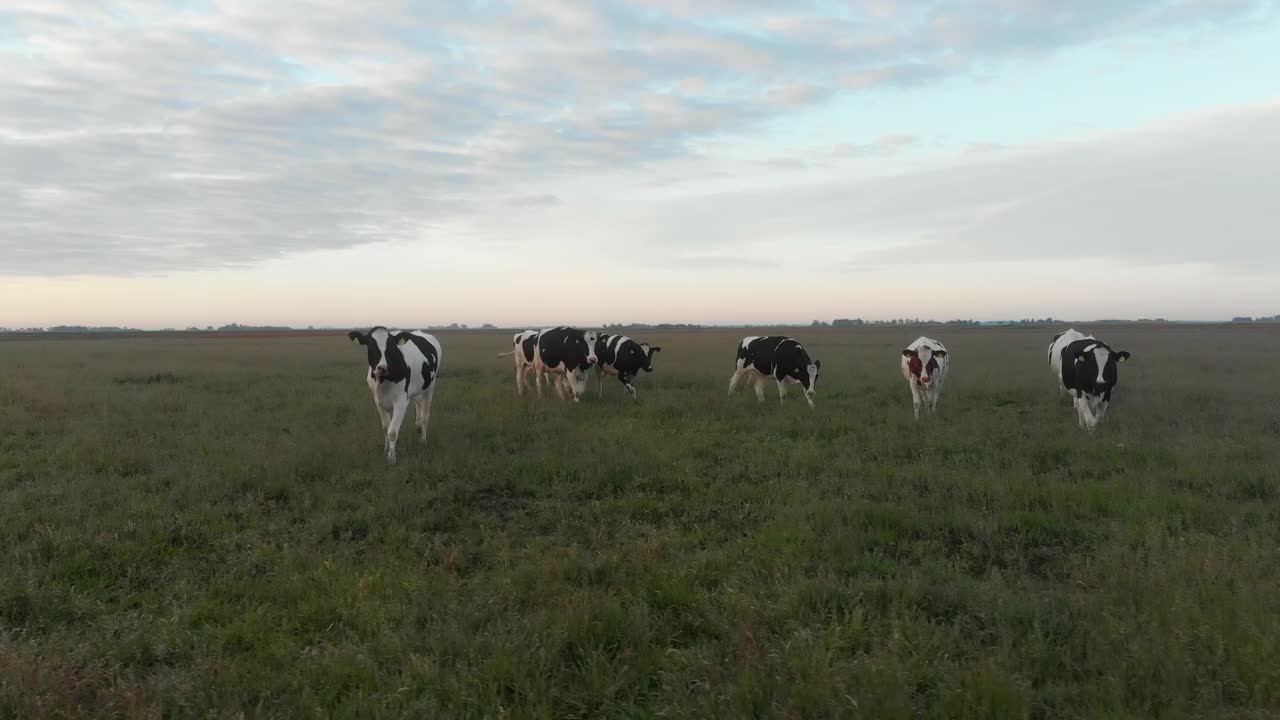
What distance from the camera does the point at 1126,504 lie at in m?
6.76

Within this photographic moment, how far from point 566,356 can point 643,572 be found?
11.4 metres

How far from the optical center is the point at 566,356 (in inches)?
647

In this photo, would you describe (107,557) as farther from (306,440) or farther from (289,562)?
(306,440)

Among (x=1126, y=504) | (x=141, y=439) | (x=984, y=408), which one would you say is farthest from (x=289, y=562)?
(x=984, y=408)

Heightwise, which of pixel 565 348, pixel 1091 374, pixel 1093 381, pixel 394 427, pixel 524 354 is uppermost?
pixel 565 348

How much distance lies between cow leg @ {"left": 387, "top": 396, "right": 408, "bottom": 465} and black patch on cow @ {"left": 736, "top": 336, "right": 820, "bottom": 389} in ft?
28.3

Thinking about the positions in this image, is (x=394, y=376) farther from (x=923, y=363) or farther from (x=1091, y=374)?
(x=1091, y=374)

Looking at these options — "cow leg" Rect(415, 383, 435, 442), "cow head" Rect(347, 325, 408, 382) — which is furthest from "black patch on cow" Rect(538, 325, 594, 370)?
"cow head" Rect(347, 325, 408, 382)

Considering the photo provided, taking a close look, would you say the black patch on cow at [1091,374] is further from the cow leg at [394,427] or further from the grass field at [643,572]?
the cow leg at [394,427]

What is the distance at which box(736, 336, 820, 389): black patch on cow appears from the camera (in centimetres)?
1555

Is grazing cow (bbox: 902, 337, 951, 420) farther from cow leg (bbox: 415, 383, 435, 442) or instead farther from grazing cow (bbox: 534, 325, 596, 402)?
cow leg (bbox: 415, 383, 435, 442)

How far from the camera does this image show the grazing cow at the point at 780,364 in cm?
1552

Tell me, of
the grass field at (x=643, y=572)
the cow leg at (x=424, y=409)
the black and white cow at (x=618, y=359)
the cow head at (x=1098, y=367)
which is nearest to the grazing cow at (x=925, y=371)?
the grass field at (x=643, y=572)

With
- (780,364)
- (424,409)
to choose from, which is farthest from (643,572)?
(780,364)
